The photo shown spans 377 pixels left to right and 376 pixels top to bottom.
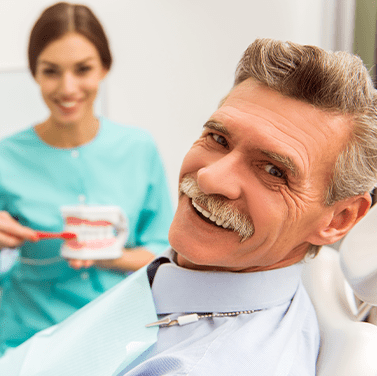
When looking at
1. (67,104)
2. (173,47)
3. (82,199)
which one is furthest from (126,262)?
(173,47)

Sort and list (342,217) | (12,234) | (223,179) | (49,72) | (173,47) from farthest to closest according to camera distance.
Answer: (173,47), (49,72), (12,234), (342,217), (223,179)

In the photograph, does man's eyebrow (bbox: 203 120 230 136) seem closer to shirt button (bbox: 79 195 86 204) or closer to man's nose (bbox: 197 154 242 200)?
man's nose (bbox: 197 154 242 200)

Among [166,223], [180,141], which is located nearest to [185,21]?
[180,141]

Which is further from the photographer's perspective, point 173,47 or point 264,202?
point 173,47

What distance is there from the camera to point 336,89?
768 mm

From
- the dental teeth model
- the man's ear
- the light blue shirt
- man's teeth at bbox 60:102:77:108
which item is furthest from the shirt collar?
man's teeth at bbox 60:102:77:108

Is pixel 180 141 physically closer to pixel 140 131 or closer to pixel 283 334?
pixel 140 131

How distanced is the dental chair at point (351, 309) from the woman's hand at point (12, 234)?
86 cm

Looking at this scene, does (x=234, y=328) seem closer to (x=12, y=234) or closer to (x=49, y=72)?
(x=12, y=234)

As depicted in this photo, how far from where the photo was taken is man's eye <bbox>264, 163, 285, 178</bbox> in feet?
2.61

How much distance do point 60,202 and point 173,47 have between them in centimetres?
136

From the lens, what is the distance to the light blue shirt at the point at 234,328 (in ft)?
2.33

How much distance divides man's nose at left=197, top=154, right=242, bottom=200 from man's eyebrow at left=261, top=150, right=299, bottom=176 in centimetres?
6

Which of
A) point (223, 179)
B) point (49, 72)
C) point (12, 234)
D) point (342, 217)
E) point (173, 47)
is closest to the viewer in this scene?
point (223, 179)
